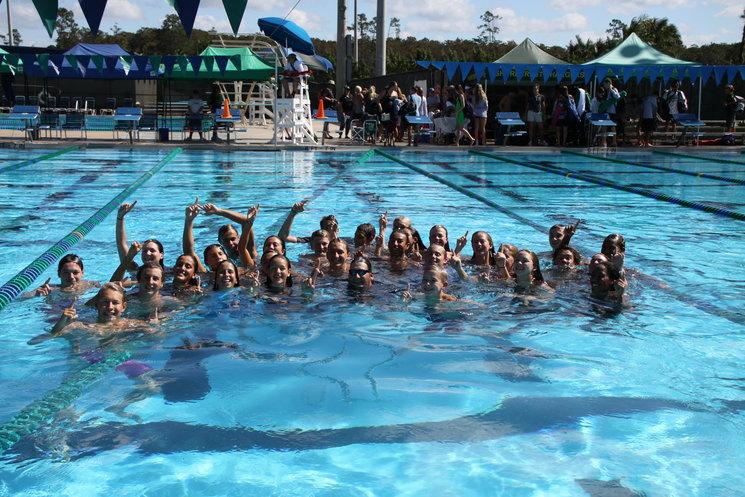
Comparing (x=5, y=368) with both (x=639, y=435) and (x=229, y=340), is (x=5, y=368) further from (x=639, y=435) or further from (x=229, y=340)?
(x=639, y=435)

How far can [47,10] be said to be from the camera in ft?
24.3

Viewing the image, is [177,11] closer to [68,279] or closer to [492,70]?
[68,279]

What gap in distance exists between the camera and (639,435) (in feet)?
12.8

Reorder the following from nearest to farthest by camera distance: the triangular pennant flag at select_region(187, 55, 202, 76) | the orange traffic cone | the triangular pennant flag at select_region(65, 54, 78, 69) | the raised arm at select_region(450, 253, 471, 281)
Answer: the raised arm at select_region(450, 253, 471, 281)
the triangular pennant flag at select_region(187, 55, 202, 76)
the triangular pennant flag at select_region(65, 54, 78, 69)
the orange traffic cone

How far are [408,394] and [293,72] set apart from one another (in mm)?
15943

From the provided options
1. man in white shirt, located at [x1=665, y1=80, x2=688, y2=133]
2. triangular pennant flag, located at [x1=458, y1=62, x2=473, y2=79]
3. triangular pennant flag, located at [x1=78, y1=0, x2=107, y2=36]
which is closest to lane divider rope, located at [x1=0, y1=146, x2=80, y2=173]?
triangular pennant flag, located at [x1=78, y1=0, x2=107, y2=36]

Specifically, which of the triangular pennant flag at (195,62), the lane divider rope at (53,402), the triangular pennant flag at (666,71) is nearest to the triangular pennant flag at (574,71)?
the triangular pennant flag at (666,71)

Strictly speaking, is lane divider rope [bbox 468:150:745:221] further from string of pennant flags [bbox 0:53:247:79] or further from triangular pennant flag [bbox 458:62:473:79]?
string of pennant flags [bbox 0:53:247:79]

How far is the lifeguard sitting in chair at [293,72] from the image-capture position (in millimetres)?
19234

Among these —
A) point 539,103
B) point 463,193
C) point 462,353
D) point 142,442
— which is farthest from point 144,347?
point 539,103

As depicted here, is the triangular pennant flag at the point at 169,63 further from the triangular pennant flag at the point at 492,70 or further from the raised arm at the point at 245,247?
the raised arm at the point at 245,247

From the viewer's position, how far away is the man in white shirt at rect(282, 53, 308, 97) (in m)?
19.2

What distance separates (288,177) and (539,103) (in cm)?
812

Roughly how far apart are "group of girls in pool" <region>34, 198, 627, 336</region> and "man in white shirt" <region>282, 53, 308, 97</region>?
1267 cm
